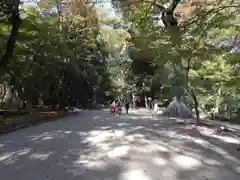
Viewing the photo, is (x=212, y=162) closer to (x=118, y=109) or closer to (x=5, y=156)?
(x=5, y=156)

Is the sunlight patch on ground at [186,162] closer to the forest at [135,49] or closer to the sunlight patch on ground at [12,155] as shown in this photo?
the sunlight patch on ground at [12,155]

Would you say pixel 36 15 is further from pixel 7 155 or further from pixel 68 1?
pixel 7 155

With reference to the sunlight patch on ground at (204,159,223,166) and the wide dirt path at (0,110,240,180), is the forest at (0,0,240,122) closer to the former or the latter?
the wide dirt path at (0,110,240,180)

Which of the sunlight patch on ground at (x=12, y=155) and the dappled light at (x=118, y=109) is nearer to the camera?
the dappled light at (x=118, y=109)

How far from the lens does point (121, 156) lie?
7.12 m

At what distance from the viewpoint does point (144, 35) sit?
44.3 ft

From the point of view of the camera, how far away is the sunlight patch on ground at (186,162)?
665cm

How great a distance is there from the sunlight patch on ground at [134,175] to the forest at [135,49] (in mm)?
4877

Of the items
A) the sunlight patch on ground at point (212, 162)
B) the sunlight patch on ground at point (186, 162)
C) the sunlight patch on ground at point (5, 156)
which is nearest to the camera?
the sunlight patch on ground at point (186, 162)

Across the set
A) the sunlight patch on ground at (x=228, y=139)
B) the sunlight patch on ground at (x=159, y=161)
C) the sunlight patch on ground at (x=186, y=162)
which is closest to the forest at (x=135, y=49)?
the sunlight patch on ground at (x=228, y=139)

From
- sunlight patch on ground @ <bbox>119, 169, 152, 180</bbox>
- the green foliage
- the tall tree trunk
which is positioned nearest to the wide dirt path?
sunlight patch on ground @ <bbox>119, 169, 152, 180</bbox>

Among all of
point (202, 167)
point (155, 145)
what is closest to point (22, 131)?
point (155, 145)

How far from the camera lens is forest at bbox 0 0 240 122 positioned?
454 inches

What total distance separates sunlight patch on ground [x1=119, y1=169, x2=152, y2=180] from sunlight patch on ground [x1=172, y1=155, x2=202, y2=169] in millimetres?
886
